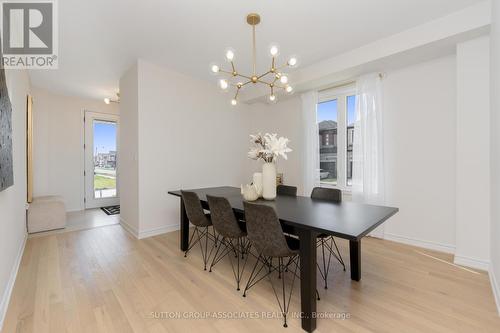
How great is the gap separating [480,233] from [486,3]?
231 cm

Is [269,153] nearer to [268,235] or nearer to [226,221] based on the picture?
[226,221]

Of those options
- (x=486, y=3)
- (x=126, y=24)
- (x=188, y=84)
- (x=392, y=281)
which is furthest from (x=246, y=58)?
(x=392, y=281)

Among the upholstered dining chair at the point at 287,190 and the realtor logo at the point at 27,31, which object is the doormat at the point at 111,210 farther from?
the upholstered dining chair at the point at 287,190

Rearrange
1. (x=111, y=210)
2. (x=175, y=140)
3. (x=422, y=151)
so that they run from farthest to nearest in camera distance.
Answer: (x=111, y=210)
(x=175, y=140)
(x=422, y=151)

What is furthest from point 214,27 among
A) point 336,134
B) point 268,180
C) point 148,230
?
point 148,230

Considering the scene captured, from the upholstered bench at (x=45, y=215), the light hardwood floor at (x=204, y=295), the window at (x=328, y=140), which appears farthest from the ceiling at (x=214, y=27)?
the light hardwood floor at (x=204, y=295)

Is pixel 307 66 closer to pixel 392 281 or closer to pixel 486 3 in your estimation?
pixel 486 3

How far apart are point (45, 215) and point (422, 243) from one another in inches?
224

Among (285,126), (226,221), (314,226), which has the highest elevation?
(285,126)

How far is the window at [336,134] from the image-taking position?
3.84 meters

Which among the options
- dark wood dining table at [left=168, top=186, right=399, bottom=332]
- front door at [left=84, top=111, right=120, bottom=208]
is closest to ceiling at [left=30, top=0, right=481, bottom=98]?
dark wood dining table at [left=168, top=186, right=399, bottom=332]

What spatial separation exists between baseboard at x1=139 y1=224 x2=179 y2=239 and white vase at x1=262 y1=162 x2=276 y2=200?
210cm

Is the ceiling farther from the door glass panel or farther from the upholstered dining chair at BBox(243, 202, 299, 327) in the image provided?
the door glass panel

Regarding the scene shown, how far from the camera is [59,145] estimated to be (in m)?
5.08
